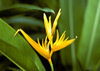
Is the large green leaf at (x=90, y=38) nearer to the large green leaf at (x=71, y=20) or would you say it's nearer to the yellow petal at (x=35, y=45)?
the large green leaf at (x=71, y=20)

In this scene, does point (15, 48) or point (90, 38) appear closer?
point (15, 48)

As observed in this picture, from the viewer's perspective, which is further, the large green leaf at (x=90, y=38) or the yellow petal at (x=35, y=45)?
the large green leaf at (x=90, y=38)

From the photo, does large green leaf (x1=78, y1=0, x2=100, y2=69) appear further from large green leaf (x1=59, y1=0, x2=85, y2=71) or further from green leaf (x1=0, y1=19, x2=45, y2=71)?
green leaf (x1=0, y1=19, x2=45, y2=71)

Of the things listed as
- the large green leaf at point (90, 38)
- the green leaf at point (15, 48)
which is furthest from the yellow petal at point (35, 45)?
the large green leaf at point (90, 38)

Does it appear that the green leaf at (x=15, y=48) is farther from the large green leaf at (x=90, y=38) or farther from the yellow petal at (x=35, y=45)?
the large green leaf at (x=90, y=38)

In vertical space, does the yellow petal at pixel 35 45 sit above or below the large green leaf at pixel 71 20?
above

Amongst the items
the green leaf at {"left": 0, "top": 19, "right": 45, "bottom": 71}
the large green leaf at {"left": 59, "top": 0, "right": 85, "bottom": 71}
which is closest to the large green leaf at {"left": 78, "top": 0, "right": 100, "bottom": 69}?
the large green leaf at {"left": 59, "top": 0, "right": 85, "bottom": 71}

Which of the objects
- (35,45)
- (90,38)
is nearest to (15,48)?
(35,45)

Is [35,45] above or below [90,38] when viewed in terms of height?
above

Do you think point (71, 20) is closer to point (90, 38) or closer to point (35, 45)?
point (90, 38)

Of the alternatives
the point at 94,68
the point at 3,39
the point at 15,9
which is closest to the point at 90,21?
the point at 94,68
